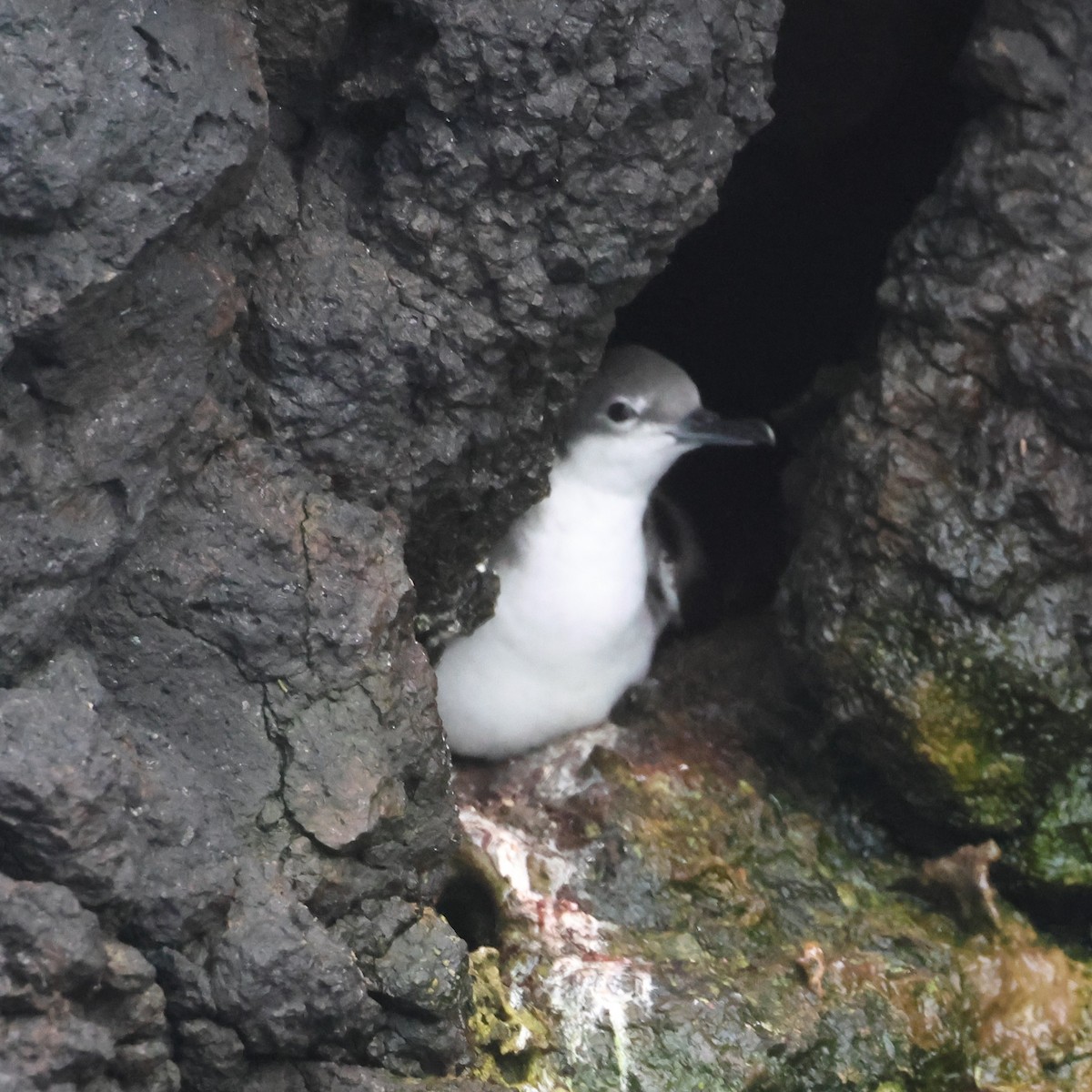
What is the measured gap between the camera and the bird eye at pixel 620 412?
3.91 metres

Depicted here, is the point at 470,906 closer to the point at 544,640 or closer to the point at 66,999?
the point at 544,640

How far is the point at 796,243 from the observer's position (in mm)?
4695

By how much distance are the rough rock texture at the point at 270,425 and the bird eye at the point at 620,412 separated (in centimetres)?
87

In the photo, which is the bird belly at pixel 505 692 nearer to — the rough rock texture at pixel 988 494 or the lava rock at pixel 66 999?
the rough rock texture at pixel 988 494

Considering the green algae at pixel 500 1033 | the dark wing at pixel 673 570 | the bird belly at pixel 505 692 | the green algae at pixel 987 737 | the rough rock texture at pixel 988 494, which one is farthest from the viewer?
the dark wing at pixel 673 570

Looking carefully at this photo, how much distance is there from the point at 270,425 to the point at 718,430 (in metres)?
1.63

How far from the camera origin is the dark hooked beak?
387 centimetres

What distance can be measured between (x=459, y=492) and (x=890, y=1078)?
1593mm

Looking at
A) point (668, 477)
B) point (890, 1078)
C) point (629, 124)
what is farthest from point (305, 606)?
point (668, 477)

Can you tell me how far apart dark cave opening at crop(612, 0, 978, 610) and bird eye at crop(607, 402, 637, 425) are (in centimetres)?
67

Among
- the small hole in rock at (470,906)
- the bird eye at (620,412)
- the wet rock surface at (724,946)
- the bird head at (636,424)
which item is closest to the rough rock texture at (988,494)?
the wet rock surface at (724,946)

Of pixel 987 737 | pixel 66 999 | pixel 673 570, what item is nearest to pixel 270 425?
pixel 66 999

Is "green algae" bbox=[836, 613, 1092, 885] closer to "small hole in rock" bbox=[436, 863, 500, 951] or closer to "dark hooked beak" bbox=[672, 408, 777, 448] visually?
"dark hooked beak" bbox=[672, 408, 777, 448]

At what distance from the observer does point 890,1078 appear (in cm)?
299
